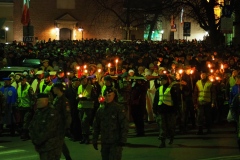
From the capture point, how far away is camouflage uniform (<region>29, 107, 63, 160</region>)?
28.5 ft

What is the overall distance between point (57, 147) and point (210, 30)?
30.3 meters

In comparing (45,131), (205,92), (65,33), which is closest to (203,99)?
(205,92)

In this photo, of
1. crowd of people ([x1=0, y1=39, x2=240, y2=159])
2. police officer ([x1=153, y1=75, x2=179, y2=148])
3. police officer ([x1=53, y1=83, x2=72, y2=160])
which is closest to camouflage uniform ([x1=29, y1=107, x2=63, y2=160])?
police officer ([x1=53, y1=83, x2=72, y2=160])

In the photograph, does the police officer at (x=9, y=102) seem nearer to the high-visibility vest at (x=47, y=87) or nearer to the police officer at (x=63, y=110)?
the high-visibility vest at (x=47, y=87)

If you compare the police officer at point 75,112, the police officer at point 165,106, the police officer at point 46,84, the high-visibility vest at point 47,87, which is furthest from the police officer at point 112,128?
the police officer at point 46,84

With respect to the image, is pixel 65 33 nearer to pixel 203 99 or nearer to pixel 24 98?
pixel 24 98

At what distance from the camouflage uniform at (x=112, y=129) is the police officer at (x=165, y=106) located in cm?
481

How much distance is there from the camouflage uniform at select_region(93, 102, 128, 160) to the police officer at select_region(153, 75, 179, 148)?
189 inches

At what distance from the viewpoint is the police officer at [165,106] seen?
14016 mm

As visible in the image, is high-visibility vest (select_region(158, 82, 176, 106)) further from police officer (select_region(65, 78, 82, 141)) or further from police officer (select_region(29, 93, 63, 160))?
police officer (select_region(29, 93, 63, 160))

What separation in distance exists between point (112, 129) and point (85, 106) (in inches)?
218

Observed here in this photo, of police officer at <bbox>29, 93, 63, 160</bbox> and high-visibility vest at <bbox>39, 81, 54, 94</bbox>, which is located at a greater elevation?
Answer: high-visibility vest at <bbox>39, 81, 54, 94</bbox>

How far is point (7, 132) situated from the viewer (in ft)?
57.9

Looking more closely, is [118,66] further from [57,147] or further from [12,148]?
[57,147]
